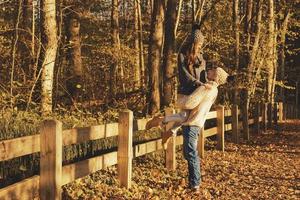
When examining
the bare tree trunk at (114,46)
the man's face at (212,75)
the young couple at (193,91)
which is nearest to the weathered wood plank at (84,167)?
the young couple at (193,91)

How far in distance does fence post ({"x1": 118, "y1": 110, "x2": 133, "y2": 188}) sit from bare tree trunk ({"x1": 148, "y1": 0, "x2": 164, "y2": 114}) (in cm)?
738

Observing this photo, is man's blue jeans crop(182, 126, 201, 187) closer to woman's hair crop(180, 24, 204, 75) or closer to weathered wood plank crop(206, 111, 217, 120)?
woman's hair crop(180, 24, 204, 75)

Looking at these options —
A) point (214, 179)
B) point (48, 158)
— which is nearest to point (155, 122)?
point (214, 179)

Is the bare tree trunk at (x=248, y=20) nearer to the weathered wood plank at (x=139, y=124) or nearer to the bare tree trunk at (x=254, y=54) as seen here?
the bare tree trunk at (x=254, y=54)

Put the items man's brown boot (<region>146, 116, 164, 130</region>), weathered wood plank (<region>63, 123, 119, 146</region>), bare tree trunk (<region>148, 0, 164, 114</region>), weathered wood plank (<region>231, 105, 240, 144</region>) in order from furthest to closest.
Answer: bare tree trunk (<region>148, 0, 164, 114</region>) < weathered wood plank (<region>231, 105, 240, 144</region>) < man's brown boot (<region>146, 116, 164, 130</region>) < weathered wood plank (<region>63, 123, 119, 146</region>)

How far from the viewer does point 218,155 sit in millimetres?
12688

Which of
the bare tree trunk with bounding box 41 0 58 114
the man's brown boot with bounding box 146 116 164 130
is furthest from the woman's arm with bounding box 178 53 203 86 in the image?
the bare tree trunk with bounding box 41 0 58 114

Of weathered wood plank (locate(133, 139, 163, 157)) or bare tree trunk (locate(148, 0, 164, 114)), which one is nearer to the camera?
weathered wood plank (locate(133, 139, 163, 157))

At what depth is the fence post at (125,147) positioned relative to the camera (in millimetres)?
7949

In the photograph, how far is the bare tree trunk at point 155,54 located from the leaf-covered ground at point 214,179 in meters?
2.48

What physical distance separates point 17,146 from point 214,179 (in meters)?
4.85

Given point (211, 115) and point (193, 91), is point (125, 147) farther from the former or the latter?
point (211, 115)

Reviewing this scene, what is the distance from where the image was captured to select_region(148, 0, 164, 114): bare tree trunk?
50.8 feet

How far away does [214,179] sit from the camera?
951 cm
